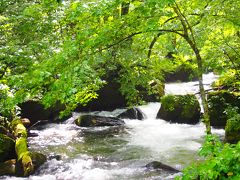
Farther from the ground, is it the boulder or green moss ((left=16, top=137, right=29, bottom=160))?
green moss ((left=16, top=137, right=29, bottom=160))

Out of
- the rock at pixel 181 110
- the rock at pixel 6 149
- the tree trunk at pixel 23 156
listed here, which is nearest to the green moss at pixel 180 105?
→ the rock at pixel 181 110

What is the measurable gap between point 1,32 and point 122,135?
26.1ft

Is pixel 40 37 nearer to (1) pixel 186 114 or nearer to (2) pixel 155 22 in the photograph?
(2) pixel 155 22

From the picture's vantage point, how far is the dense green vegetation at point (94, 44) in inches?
213

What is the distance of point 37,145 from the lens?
43.3ft

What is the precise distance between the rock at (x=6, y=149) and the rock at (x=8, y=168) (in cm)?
32

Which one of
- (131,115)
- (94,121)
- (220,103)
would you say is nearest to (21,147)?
(94,121)

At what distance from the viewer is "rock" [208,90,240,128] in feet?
48.3

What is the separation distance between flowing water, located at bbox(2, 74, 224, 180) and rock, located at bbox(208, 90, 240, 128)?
2.77 feet

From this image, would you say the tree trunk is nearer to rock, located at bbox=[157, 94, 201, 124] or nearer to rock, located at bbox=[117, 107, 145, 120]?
rock, located at bbox=[117, 107, 145, 120]

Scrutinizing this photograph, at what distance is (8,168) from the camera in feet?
32.1

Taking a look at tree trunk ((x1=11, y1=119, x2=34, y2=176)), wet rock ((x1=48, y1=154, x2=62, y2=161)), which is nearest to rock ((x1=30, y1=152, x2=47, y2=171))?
tree trunk ((x1=11, y1=119, x2=34, y2=176))

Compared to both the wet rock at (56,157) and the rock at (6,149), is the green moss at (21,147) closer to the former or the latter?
the rock at (6,149)

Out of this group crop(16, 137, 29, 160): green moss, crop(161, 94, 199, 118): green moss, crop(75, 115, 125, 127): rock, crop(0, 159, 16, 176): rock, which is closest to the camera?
crop(0, 159, 16, 176): rock
